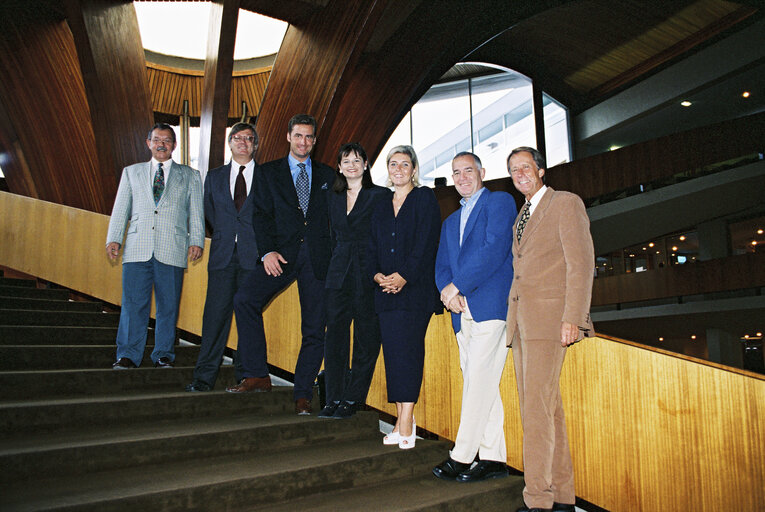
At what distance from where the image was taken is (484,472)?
8.79 ft

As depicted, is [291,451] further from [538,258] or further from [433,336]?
[538,258]

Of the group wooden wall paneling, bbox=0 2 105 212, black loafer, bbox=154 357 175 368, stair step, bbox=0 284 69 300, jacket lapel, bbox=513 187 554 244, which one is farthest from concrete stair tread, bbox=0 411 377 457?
wooden wall paneling, bbox=0 2 105 212

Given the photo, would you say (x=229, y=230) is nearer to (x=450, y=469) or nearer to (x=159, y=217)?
(x=159, y=217)

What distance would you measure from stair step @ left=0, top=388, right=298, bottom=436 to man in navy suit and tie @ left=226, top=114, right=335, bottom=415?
11cm

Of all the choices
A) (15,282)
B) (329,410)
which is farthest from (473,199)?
(15,282)

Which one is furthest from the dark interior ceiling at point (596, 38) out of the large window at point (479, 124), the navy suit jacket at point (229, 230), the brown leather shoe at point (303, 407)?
the brown leather shoe at point (303, 407)

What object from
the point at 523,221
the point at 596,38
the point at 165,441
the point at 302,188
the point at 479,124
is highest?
the point at 596,38

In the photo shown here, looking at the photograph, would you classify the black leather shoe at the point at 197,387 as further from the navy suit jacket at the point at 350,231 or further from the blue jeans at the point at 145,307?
the navy suit jacket at the point at 350,231

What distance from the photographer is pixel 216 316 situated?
135 inches

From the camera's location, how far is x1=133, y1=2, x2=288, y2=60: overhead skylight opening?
44.5ft

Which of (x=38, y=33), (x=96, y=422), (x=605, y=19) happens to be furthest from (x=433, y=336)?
(x=605, y=19)

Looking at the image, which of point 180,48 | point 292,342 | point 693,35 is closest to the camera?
point 292,342

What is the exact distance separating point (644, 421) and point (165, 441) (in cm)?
206

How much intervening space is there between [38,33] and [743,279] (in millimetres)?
13620
